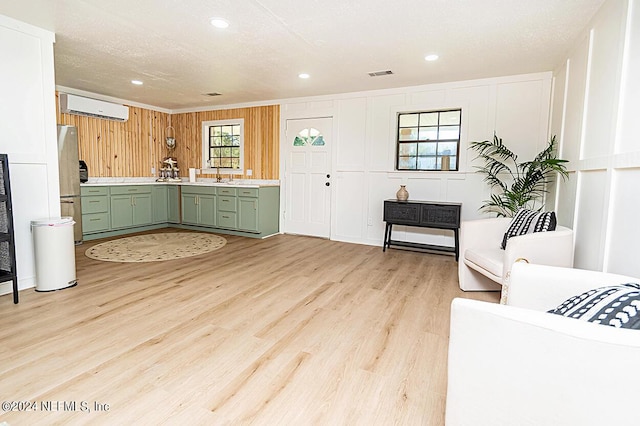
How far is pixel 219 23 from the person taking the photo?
2.88 m

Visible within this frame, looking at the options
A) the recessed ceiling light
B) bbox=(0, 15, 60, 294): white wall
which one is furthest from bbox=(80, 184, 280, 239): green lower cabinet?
the recessed ceiling light

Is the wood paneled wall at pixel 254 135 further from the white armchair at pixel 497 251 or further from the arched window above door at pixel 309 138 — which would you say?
the white armchair at pixel 497 251

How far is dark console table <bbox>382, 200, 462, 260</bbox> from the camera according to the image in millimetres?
4434

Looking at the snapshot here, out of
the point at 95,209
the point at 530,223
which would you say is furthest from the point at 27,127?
the point at 530,223

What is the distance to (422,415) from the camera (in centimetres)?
155

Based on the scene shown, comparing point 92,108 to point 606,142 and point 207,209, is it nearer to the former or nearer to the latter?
point 207,209

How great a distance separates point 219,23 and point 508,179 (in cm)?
388

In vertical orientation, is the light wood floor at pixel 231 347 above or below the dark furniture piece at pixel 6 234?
below

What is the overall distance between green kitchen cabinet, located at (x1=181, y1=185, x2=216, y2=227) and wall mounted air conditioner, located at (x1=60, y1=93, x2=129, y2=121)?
5.25 feet

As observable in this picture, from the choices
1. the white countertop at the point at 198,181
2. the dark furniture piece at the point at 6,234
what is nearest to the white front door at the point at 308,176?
the white countertop at the point at 198,181

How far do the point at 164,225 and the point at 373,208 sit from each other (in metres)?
4.01

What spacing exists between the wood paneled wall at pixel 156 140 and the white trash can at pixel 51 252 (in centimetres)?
312

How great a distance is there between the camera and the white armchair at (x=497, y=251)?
96.9 inches

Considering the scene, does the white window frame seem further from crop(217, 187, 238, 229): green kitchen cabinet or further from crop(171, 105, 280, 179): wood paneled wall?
crop(217, 187, 238, 229): green kitchen cabinet
